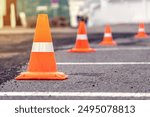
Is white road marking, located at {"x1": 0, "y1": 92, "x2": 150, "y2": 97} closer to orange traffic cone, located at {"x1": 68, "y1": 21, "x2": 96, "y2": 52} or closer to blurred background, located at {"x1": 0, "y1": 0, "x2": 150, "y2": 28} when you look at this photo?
orange traffic cone, located at {"x1": 68, "y1": 21, "x2": 96, "y2": 52}

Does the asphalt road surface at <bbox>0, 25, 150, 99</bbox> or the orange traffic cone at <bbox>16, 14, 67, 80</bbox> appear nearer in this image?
the asphalt road surface at <bbox>0, 25, 150, 99</bbox>

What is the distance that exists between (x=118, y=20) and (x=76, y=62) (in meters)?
37.5

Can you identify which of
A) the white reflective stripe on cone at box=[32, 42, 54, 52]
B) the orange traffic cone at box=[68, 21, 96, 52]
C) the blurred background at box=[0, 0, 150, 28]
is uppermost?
the white reflective stripe on cone at box=[32, 42, 54, 52]

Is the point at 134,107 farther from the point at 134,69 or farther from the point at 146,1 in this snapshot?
the point at 146,1

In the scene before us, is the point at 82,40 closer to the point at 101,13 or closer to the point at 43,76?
the point at 43,76

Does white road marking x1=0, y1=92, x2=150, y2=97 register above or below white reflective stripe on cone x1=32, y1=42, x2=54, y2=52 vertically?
below

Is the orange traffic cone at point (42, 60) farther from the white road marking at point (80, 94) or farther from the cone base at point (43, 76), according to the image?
the white road marking at point (80, 94)

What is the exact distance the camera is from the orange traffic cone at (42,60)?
8.05m

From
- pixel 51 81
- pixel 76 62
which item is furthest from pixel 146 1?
pixel 51 81

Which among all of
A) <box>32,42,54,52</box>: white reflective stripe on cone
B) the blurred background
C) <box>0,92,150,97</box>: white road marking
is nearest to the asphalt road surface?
<box>0,92,150,97</box>: white road marking

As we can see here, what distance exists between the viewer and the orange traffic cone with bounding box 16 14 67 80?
8.05m

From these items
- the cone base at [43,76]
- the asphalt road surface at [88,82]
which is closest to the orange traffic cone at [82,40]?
the asphalt road surface at [88,82]

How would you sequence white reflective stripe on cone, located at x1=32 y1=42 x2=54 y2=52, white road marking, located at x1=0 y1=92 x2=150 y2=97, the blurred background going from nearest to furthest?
white road marking, located at x1=0 y1=92 x2=150 y2=97
white reflective stripe on cone, located at x1=32 y1=42 x2=54 y2=52
the blurred background

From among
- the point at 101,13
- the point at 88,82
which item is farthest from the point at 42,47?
the point at 101,13
